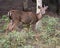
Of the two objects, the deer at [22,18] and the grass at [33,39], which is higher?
the deer at [22,18]

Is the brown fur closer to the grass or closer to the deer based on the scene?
the deer

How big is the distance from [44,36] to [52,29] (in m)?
1.10

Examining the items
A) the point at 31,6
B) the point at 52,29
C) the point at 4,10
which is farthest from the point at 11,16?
the point at 31,6

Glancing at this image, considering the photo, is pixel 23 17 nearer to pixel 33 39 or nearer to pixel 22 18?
pixel 22 18

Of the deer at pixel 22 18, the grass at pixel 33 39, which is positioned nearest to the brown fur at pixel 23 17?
the deer at pixel 22 18

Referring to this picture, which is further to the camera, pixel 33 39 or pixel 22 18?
pixel 22 18

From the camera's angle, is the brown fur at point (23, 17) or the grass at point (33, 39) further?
the brown fur at point (23, 17)

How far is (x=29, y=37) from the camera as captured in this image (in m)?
9.02

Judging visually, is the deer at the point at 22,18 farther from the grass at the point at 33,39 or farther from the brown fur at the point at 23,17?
the grass at the point at 33,39

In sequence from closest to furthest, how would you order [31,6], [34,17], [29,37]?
[29,37] → [34,17] → [31,6]

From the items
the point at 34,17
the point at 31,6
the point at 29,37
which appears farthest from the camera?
the point at 31,6

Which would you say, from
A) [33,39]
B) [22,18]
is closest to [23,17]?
[22,18]

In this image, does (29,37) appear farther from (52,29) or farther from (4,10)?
(4,10)

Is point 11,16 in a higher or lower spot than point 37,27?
higher
